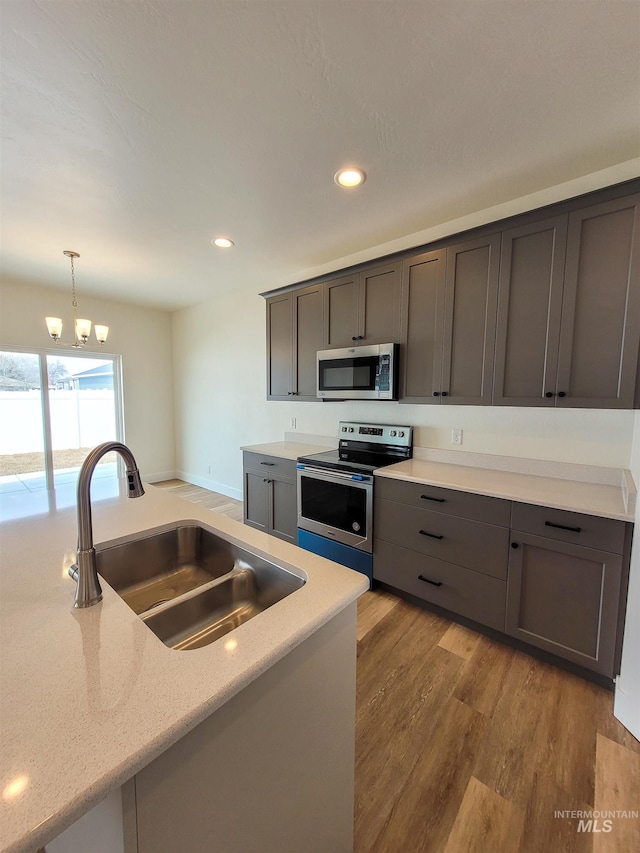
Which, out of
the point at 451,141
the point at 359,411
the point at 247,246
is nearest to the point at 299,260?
the point at 247,246

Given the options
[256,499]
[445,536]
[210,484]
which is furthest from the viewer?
[210,484]

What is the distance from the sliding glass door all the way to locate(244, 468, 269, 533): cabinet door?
7.01 feet

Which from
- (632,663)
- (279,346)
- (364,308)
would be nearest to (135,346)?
(279,346)

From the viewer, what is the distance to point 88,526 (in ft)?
2.71

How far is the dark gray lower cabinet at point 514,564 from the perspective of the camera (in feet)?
5.32

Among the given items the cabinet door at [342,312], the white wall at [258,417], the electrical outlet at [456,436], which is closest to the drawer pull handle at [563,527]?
the white wall at [258,417]

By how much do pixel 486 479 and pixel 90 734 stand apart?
214 cm

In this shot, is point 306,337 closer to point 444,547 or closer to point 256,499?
point 256,499

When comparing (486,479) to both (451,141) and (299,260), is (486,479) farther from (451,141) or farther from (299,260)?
(299,260)

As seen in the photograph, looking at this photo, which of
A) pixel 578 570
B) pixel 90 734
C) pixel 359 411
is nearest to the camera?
pixel 90 734

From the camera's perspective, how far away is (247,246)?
2.97 m

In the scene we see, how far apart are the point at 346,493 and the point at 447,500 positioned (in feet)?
2.45

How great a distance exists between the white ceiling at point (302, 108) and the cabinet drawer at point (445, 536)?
79.2 inches

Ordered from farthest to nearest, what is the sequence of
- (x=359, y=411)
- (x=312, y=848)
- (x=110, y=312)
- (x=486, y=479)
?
(x=110, y=312) → (x=359, y=411) → (x=486, y=479) → (x=312, y=848)
